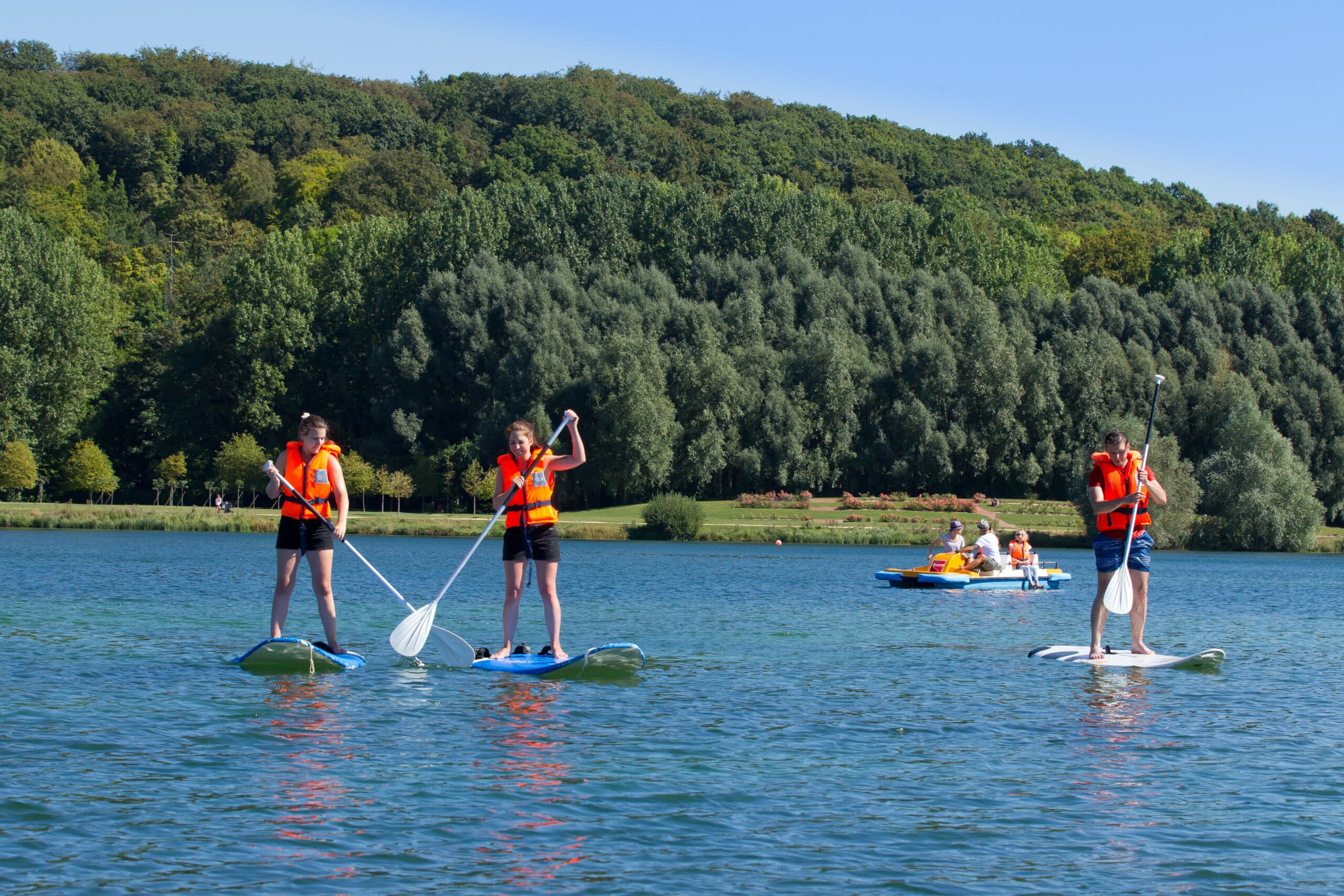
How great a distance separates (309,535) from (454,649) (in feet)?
7.92

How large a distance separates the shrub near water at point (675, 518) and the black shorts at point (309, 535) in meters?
46.3

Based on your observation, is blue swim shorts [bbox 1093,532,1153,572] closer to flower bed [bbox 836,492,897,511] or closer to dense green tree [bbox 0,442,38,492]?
flower bed [bbox 836,492,897,511]

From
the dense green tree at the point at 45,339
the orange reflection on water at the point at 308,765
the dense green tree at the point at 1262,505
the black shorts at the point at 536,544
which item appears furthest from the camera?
the dense green tree at the point at 45,339

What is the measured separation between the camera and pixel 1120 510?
15.5 metres

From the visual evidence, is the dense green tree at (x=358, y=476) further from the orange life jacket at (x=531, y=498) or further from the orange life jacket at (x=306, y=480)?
the orange life jacket at (x=531, y=498)

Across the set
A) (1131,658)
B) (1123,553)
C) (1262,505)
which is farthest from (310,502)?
(1262,505)

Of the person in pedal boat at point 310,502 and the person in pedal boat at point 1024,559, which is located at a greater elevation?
the person in pedal boat at point 310,502

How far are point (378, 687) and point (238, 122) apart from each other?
426 ft

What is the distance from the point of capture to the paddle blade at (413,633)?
Answer: 49.5 ft

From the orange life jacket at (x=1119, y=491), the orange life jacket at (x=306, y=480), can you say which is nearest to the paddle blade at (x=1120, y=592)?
the orange life jacket at (x=1119, y=491)

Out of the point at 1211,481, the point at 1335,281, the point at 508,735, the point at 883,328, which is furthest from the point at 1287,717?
the point at 1335,281

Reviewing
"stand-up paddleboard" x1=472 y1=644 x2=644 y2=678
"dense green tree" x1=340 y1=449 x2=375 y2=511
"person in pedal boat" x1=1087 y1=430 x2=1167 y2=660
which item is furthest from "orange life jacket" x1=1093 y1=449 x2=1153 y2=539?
"dense green tree" x1=340 y1=449 x2=375 y2=511

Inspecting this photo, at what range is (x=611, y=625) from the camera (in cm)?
2156

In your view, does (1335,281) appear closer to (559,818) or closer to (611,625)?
(611,625)
